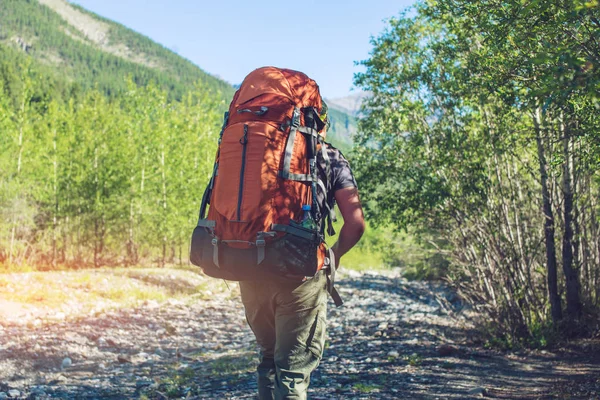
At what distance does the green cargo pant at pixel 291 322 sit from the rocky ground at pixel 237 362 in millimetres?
2848

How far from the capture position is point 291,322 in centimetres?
311

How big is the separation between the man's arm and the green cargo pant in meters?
0.28

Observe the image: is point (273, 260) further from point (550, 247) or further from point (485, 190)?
point (550, 247)

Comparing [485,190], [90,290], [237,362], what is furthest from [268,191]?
[90,290]

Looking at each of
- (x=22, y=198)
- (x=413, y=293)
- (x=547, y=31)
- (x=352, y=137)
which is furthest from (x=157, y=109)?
(x=547, y=31)

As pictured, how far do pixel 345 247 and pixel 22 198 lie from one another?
23711mm

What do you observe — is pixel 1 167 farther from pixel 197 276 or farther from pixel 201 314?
pixel 201 314

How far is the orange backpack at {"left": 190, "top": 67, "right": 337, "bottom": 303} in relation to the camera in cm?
300

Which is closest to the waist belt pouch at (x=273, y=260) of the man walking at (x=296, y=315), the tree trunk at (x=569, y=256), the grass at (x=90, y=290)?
the man walking at (x=296, y=315)

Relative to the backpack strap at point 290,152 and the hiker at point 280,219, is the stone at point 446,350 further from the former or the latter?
the backpack strap at point 290,152

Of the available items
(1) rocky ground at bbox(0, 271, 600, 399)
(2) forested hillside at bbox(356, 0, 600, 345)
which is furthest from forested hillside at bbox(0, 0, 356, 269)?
(2) forested hillside at bbox(356, 0, 600, 345)

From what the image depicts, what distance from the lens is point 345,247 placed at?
3283 mm

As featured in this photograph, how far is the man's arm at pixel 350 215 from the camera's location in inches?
125

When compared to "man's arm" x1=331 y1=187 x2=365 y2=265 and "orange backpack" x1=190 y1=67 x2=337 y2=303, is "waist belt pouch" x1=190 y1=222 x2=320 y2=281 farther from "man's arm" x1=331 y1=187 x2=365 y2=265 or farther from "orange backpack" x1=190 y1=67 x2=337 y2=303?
"man's arm" x1=331 y1=187 x2=365 y2=265
